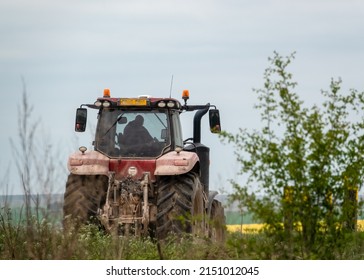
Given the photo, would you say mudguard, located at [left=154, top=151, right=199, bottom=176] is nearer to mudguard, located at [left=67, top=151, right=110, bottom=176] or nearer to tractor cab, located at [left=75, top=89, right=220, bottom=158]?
tractor cab, located at [left=75, top=89, right=220, bottom=158]

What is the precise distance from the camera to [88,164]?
14.2 m

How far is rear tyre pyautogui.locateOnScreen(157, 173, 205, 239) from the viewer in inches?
541

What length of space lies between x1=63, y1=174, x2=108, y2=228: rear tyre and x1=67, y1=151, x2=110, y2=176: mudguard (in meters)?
0.23

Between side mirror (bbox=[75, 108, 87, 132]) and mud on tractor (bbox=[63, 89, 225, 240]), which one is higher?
side mirror (bbox=[75, 108, 87, 132])

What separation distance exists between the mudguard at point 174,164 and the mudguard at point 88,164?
0.78 meters

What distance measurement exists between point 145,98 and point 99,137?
2.88ft

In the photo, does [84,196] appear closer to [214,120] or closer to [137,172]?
[137,172]

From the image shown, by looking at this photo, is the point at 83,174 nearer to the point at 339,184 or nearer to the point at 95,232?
the point at 95,232

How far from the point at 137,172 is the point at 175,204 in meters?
0.87

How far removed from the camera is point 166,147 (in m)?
14.7

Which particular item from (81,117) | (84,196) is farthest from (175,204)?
(81,117)

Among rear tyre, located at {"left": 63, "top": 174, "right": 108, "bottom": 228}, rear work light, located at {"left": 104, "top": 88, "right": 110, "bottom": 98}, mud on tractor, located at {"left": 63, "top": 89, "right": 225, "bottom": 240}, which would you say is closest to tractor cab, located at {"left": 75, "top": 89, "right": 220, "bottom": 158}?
mud on tractor, located at {"left": 63, "top": 89, "right": 225, "bottom": 240}

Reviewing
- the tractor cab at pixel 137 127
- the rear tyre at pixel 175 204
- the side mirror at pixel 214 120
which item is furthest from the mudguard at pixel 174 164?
the side mirror at pixel 214 120

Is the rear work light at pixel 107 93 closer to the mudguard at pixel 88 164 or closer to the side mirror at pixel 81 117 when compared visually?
the side mirror at pixel 81 117
